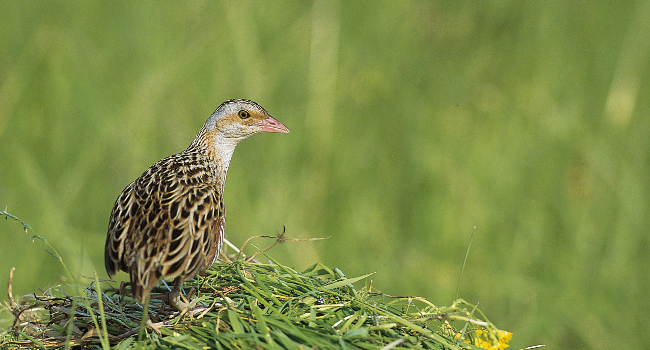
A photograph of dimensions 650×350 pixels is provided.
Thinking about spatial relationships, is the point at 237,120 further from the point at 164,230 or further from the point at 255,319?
the point at 255,319

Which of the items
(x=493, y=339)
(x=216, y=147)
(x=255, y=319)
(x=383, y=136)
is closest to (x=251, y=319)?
(x=255, y=319)

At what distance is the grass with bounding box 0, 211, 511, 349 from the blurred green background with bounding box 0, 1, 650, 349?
3.60m

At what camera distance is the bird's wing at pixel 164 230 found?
130 inches

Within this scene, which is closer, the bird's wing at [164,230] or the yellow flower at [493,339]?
the bird's wing at [164,230]

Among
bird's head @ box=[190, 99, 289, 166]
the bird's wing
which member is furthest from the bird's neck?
the bird's wing

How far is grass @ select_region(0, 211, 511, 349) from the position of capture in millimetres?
3049

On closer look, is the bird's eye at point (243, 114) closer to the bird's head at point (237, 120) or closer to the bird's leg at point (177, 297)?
the bird's head at point (237, 120)

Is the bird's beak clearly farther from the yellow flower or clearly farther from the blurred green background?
the blurred green background

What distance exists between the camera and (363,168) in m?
8.66

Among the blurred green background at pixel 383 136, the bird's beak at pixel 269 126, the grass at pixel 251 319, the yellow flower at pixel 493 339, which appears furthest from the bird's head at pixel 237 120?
the blurred green background at pixel 383 136

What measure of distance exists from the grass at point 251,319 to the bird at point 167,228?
0.54 feet

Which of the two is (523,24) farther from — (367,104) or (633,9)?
(367,104)

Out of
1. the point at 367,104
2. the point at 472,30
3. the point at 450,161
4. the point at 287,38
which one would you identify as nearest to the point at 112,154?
the point at 287,38

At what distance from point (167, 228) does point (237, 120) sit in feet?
4.53
